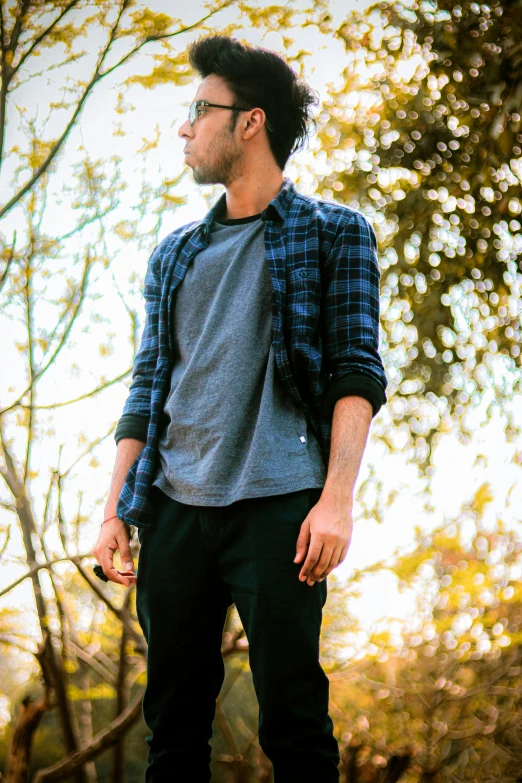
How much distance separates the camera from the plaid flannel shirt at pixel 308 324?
41.1 inches

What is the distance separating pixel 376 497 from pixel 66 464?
3.68 feet

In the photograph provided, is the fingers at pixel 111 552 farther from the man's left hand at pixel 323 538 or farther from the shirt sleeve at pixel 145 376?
the man's left hand at pixel 323 538

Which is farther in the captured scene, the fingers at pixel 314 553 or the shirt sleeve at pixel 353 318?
the shirt sleeve at pixel 353 318

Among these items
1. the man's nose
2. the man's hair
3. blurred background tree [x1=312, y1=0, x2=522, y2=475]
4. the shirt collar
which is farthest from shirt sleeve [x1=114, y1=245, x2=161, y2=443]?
blurred background tree [x1=312, y1=0, x2=522, y2=475]

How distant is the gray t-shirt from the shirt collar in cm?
3

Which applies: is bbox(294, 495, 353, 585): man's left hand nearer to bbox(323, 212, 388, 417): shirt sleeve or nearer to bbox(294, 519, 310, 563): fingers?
bbox(294, 519, 310, 563): fingers

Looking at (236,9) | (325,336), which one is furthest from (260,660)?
(236,9)

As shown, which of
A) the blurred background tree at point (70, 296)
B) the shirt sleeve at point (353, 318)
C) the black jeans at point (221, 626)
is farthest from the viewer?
the blurred background tree at point (70, 296)

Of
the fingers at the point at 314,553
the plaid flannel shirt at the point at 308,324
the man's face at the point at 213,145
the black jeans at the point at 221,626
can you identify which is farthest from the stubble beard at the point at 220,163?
the fingers at the point at 314,553

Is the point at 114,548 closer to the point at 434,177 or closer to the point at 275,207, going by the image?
the point at 275,207

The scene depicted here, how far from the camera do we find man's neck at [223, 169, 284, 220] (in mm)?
1237

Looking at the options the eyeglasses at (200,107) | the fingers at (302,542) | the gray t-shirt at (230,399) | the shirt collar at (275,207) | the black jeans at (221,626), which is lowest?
the black jeans at (221,626)

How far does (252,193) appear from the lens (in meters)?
1.24

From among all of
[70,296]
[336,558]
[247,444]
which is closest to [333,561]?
[336,558]
